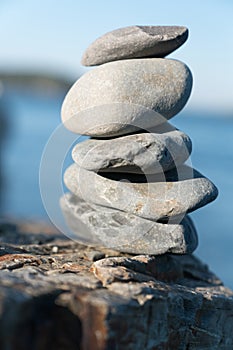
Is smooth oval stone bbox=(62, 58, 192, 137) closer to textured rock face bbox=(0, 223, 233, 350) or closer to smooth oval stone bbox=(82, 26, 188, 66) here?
smooth oval stone bbox=(82, 26, 188, 66)

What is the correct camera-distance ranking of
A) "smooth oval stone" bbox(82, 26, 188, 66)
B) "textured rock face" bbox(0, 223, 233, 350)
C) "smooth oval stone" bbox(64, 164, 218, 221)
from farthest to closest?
"smooth oval stone" bbox(82, 26, 188, 66)
"smooth oval stone" bbox(64, 164, 218, 221)
"textured rock face" bbox(0, 223, 233, 350)

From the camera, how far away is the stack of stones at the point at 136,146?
4.48 metres

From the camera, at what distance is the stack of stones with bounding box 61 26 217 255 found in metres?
4.48

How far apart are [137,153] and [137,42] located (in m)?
1.06

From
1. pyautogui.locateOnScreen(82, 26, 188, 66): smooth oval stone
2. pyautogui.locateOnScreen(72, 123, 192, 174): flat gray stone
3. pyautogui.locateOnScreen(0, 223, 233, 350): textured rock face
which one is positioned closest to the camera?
pyautogui.locateOnScreen(0, 223, 233, 350): textured rock face

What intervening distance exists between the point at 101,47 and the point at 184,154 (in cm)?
126

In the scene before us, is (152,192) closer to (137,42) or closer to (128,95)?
(128,95)

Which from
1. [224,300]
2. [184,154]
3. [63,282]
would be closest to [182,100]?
[184,154]

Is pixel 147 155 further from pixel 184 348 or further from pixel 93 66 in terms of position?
pixel 184 348

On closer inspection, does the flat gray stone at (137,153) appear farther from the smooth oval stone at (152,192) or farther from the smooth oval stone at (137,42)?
the smooth oval stone at (137,42)

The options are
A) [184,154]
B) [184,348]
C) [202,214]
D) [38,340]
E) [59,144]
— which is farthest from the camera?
[202,214]

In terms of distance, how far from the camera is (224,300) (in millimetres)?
4305

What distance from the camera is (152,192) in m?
4.58

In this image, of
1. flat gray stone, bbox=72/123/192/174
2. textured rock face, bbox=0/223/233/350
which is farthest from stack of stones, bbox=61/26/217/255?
textured rock face, bbox=0/223/233/350
